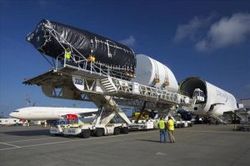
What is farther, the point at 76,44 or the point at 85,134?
the point at 85,134

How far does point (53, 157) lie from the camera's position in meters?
11.0

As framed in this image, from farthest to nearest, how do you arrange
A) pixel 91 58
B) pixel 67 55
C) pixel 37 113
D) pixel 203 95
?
pixel 37 113 < pixel 203 95 < pixel 91 58 < pixel 67 55

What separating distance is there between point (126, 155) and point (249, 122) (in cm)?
2247

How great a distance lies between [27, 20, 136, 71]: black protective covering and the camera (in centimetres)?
1908

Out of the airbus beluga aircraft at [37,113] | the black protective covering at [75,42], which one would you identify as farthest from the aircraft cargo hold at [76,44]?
the airbus beluga aircraft at [37,113]

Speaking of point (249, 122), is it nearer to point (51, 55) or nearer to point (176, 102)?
point (176, 102)

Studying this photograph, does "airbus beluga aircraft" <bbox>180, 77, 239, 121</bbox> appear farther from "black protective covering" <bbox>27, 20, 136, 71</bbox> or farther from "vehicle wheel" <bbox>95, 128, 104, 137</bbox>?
"vehicle wheel" <bbox>95, 128, 104, 137</bbox>

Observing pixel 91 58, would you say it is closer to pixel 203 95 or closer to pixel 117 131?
pixel 117 131

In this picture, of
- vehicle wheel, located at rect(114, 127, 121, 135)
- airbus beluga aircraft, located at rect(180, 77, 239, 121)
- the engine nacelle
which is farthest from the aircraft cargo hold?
the engine nacelle

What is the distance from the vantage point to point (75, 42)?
20281mm

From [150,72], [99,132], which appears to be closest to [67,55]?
[99,132]

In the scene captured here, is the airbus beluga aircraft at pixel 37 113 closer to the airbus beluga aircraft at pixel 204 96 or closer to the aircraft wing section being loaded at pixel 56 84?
the airbus beluga aircraft at pixel 204 96

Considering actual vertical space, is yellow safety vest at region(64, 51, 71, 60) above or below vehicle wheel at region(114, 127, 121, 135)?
above

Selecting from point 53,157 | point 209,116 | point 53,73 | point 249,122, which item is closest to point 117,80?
point 53,73
